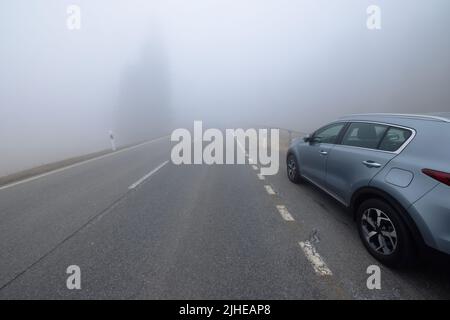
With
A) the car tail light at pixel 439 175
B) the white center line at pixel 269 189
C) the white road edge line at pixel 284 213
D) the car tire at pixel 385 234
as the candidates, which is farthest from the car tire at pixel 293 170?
the car tail light at pixel 439 175

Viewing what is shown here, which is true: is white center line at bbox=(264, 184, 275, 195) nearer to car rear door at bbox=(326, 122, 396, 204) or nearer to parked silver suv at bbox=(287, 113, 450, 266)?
car rear door at bbox=(326, 122, 396, 204)

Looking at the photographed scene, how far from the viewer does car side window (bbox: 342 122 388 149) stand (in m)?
3.17

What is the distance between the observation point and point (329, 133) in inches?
183

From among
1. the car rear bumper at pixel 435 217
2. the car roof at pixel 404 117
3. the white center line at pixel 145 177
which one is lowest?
the white center line at pixel 145 177

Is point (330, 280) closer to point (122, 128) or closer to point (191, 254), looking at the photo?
point (191, 254)

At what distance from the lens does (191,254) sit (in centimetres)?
293

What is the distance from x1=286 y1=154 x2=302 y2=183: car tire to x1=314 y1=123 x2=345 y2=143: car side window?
967mm

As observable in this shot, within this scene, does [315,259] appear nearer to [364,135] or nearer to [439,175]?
[439,175]

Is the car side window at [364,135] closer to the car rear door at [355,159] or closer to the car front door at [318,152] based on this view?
the car rear door at [355,159]

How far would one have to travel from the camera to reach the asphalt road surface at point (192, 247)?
2342 millimetres

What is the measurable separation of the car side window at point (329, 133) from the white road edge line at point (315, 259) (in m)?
2.04
